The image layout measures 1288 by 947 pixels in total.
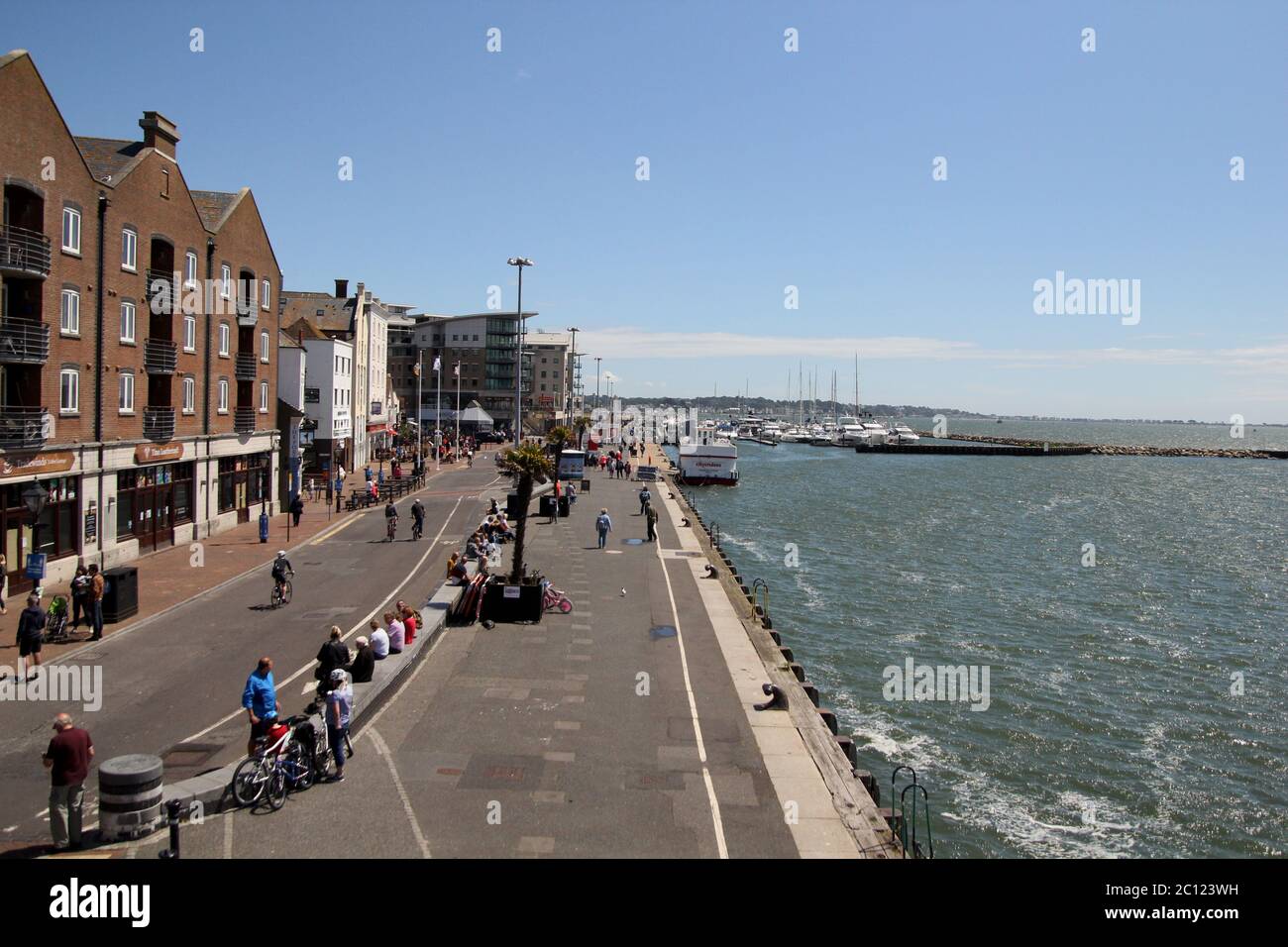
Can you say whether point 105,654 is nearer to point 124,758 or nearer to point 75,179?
point 124,758

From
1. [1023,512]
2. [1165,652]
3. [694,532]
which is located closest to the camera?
[1165,652]

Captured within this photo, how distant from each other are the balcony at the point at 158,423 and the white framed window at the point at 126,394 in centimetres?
100

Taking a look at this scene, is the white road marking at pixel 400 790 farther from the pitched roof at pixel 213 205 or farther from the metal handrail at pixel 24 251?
the pitched roof at pixel 213 205

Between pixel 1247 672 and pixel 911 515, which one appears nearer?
pixel 1247 672

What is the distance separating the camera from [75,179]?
28500 mm

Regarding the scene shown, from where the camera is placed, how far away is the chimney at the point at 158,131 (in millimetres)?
34531

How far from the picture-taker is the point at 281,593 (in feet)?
85.7

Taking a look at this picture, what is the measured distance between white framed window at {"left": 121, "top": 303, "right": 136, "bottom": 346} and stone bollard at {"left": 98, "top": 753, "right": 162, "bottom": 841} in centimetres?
2435

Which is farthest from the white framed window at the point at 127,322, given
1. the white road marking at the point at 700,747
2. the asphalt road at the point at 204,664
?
the white road marking at the point at 700,747

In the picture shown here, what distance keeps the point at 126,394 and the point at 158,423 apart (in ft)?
6.78

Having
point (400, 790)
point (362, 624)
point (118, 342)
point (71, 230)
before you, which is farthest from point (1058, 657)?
point (71, 230)

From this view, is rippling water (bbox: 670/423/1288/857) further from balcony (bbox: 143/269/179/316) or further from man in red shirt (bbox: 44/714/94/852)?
balcony (bbox: 143/269/179/316)
